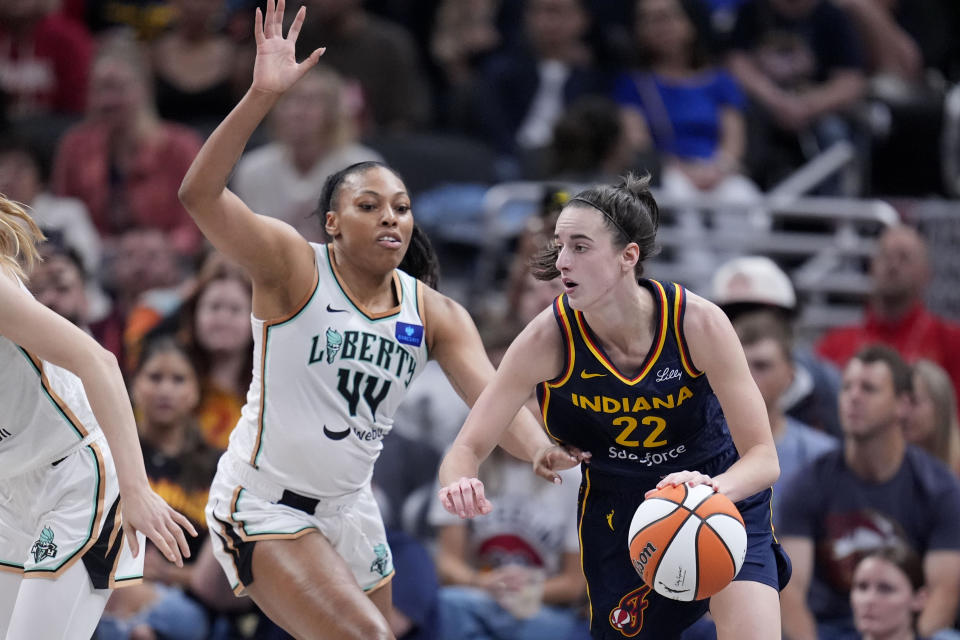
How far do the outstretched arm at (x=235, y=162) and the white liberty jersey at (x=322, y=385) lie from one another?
0.21 m

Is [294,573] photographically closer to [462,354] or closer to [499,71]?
[462,354]

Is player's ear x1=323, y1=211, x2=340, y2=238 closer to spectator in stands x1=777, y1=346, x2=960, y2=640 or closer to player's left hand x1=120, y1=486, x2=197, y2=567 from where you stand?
player's left hand x1=120, y1=486, x2=197, y2=567

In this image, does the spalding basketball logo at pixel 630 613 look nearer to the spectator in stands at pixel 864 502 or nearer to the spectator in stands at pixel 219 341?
the spectator in stands at pixel 864 502

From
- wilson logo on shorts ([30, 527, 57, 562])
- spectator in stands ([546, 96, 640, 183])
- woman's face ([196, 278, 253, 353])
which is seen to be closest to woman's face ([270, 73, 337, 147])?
spectator in stands ([546, 96, 640, 183])

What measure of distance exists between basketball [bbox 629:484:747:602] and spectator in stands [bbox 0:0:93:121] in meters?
6.72

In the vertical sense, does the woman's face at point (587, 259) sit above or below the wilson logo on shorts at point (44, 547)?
above

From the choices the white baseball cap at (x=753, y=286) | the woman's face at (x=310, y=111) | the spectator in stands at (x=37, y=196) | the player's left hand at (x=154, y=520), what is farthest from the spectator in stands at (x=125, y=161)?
the player's left hand at (x=154, y=520)

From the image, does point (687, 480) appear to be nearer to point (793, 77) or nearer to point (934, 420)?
point (934, 420)

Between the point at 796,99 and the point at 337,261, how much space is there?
226 inches

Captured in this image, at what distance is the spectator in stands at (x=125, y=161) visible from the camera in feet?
27.9

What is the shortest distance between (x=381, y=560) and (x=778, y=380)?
8.48ft

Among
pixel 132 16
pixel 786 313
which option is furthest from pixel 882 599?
pixel 132 16

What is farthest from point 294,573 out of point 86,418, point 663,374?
point 663,374

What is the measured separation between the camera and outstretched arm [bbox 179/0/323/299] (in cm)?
413
